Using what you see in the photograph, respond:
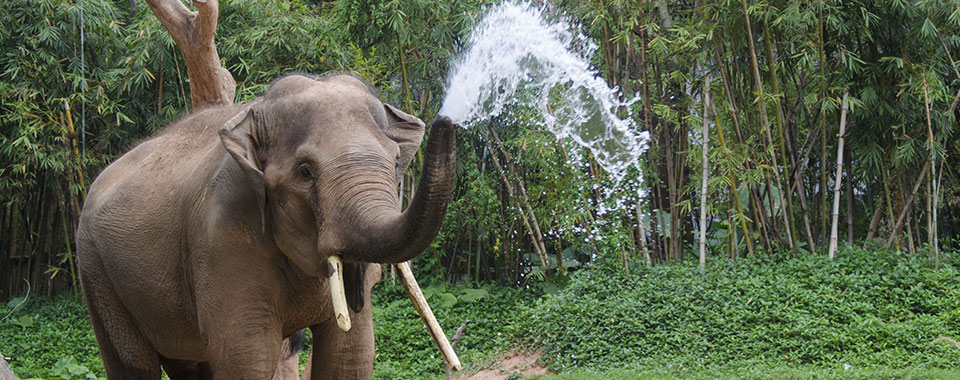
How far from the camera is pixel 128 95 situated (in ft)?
35.8

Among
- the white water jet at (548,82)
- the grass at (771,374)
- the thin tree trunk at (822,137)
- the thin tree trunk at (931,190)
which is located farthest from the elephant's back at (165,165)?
the thin tree trunk at (931,190)

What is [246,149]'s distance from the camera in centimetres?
287

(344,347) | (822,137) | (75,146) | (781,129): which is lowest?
(344,347)

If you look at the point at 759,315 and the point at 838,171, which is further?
the point at 838,171

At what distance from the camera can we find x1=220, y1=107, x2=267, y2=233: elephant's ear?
111 inches

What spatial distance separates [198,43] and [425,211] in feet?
10.8

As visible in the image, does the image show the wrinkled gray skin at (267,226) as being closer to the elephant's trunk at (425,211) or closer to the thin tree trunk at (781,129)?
the elephant's trunk at (425,211)

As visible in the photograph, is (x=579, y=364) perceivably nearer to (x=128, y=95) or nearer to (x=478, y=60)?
(x=478, y=60)

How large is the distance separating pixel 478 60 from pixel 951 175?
4722mm

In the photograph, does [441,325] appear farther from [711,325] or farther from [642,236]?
[711,325]

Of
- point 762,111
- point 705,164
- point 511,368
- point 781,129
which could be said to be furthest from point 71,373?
point 781,129

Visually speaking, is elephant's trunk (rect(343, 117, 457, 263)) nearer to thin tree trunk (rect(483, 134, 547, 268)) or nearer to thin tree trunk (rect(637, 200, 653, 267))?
thin tree trunk (rect(637, 200, 653, 267))

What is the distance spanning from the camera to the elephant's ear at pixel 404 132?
300 cm

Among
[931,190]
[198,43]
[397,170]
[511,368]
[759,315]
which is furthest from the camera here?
[931,190]
